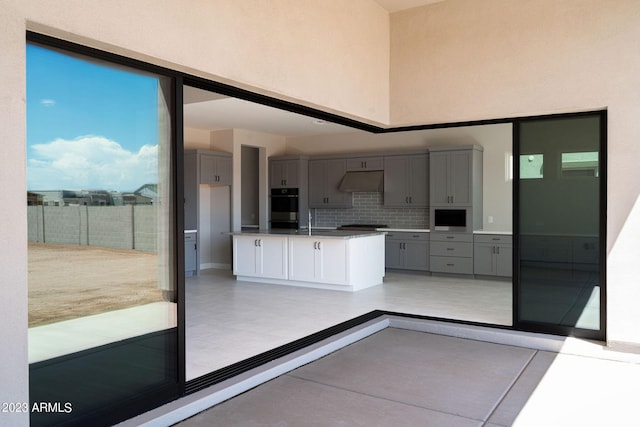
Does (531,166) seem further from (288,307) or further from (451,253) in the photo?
(451,253)

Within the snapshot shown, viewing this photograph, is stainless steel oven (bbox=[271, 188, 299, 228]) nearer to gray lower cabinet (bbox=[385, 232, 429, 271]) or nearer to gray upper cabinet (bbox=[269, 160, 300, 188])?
gray upper cabinet (bbox=[269, 160, 300, 188])

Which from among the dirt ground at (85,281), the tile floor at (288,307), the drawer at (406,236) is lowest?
the tile floor at (288,307)

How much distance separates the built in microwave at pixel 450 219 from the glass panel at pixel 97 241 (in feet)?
21.8

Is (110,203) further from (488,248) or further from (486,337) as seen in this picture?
(488,248)

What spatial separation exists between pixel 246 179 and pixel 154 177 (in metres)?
8.50

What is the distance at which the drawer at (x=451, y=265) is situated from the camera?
352 inches

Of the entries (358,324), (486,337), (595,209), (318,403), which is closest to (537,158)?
(595,209)

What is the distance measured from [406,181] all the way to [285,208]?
2648 mm

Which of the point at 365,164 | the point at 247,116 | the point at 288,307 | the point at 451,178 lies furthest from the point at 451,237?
the point at 247,116

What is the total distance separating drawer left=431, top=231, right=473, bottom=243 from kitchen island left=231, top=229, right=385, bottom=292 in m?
1.18

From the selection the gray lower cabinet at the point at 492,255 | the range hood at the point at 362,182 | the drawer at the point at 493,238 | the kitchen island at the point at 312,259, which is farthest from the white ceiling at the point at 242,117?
the gray lower cabinet at the point at 492,255

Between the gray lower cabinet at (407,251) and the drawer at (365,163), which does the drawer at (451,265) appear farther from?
the drawer at (365,163)

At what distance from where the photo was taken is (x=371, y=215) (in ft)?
34.8

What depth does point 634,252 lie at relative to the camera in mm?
4523
